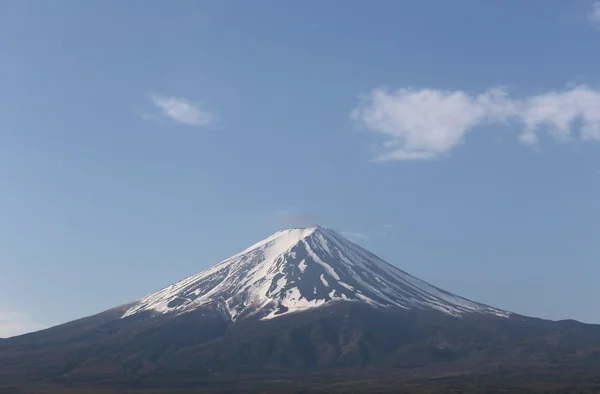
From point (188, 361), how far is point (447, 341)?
69978 mm

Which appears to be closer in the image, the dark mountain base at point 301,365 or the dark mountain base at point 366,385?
the dark mountain base at point 366,385

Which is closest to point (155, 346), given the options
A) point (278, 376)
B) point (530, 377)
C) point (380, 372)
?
point (278, 376)

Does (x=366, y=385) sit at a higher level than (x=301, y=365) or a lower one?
lower

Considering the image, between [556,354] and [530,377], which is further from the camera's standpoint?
[556,354]

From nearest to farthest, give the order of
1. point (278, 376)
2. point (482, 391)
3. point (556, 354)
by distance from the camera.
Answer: point (482, 391), point (278, 376), point (556, 354)

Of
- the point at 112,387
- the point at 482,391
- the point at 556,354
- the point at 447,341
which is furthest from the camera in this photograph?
the point at 447,341

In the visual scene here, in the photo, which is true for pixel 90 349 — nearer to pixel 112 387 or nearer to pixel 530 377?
pixel 112 387

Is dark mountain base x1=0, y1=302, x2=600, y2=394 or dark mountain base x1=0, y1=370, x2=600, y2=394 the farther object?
dark mountain base x1=0, y1=302, x2=600, y2=394

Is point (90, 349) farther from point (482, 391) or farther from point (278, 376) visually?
point (482, 391)

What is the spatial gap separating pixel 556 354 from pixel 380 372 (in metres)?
47.3

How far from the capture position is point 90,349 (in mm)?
193375

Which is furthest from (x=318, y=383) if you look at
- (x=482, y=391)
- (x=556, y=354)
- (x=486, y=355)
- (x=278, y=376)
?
(x=556, y=354)

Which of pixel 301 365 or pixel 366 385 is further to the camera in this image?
pixel 301 365

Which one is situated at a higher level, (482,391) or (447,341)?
(447,341)
